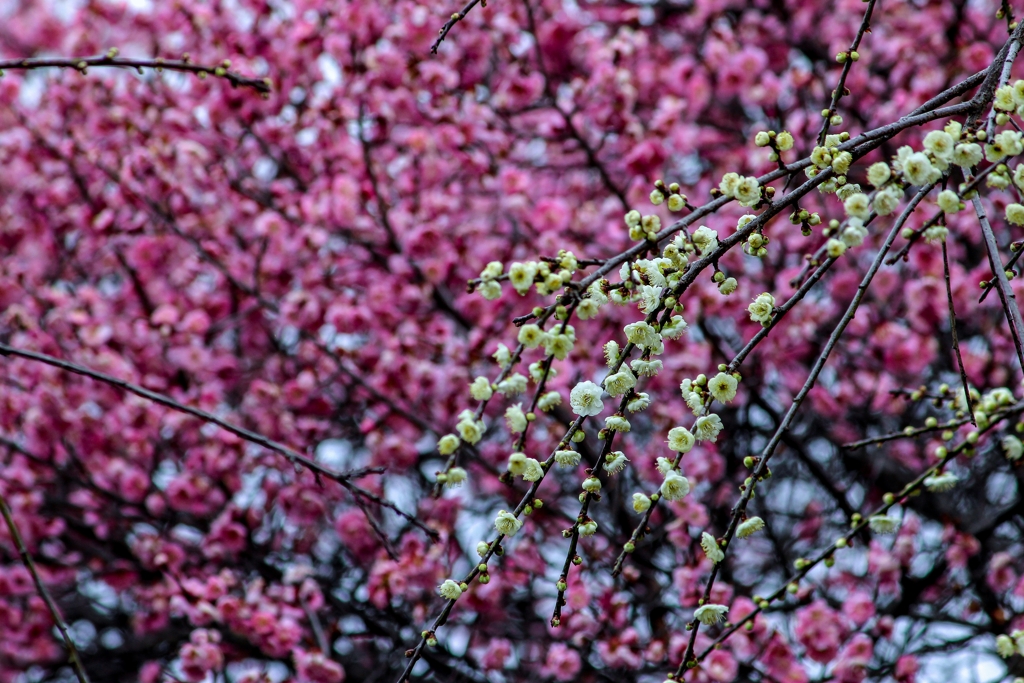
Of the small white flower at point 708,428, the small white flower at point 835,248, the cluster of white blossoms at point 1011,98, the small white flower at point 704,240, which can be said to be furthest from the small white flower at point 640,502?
the cluster of white blossoms at point 1011,98

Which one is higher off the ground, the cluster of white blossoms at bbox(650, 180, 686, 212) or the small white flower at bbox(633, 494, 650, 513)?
the cluster of white blossoms at bbox(650, 180, 686, 212)

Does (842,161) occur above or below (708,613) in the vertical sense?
above

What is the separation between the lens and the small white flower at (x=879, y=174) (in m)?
2.00

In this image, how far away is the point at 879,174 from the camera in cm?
207

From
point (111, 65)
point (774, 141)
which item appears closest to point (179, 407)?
point (111, 65)

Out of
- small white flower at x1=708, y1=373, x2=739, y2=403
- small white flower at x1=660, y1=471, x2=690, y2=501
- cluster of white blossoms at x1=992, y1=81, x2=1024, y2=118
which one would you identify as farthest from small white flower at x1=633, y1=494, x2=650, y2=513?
cluster of white blossoms at x1=992, y1=81, x2=1024, y2=118

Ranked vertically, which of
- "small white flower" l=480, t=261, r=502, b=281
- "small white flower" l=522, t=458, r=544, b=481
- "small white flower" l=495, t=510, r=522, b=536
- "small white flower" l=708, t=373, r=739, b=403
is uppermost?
"small white flower" l=480, t=261, r=502, b=281

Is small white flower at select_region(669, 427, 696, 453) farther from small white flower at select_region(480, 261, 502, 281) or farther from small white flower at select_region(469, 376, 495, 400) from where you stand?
small white flower at select_region(480, 261, 502, 281)

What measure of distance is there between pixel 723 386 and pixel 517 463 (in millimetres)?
511

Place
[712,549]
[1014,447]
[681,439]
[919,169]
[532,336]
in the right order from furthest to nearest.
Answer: [1014,447], [712,549], [681,439], [532,336], [919,169]

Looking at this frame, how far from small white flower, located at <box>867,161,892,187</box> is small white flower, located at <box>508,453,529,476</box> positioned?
38.2 inches

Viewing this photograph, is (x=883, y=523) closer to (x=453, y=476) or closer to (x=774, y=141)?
(x=774, y=141)

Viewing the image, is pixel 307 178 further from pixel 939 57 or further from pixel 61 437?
pixel 939 57

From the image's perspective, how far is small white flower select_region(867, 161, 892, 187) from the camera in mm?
1997
